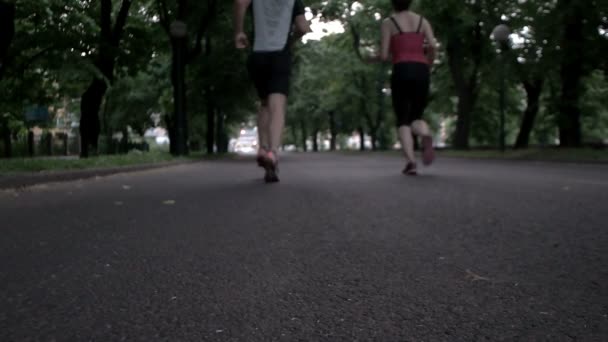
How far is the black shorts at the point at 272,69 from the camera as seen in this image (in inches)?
265

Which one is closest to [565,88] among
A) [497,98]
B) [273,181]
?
[273,181]

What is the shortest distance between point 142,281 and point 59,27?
10.6 meters

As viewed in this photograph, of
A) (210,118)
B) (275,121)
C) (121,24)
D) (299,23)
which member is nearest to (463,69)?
(210,118)

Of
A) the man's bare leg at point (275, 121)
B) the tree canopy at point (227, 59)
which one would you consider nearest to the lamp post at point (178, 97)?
the tree canopy at point (227, 59)

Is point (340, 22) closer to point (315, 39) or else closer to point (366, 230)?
point (315, 39)

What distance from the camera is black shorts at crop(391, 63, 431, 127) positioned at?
319 inches

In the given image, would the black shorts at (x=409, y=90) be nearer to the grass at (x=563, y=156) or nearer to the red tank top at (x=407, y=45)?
the red tank top at (x=407, y=45)

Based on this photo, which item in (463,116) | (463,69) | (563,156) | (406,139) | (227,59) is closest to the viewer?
(406,139)

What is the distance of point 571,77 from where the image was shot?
19.8 metres

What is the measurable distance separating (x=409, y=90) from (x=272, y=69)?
8.03 feet

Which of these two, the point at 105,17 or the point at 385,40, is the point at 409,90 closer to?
the point at 385,40

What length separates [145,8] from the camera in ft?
66.9

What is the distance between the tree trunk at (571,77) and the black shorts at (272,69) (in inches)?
575

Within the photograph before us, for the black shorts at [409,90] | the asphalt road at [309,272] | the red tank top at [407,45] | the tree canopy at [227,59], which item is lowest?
the asphalt road at [309,272]
